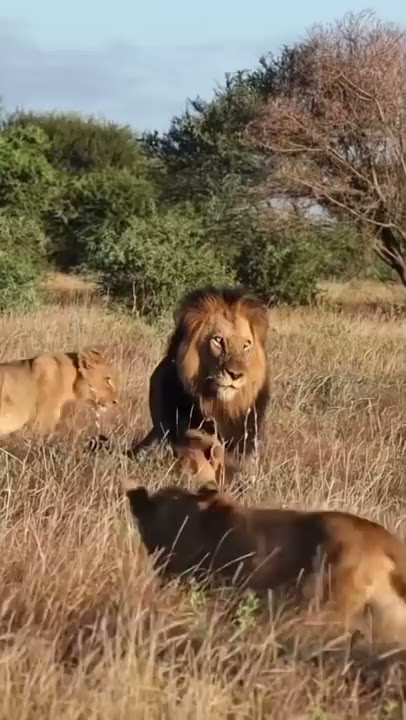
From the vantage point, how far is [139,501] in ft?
12.9

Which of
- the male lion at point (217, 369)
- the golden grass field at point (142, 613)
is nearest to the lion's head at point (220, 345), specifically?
the male lion at point (217, 369)

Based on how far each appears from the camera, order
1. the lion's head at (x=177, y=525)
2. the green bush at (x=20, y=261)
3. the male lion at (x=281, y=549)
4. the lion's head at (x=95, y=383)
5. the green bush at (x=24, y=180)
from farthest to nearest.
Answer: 1. the green bush at (x=24, y=180)
2. the green bush at (x=20, y=261)
3. the lion's head at (x=95, y=383)
4. the lion's head at (x=177, y=525)
5. the male lion at (x=281, y=549)

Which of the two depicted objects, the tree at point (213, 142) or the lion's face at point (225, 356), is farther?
the tree at point (213, 142)

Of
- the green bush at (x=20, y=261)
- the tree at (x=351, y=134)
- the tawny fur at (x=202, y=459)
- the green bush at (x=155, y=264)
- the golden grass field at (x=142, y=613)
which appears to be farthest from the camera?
the tree at (x=351, y=134)

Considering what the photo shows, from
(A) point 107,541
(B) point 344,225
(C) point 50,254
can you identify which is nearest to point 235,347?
(A) point 107,541

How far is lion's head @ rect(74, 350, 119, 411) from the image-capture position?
7.50m

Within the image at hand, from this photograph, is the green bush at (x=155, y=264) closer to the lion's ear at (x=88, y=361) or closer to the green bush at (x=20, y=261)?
the green bush at (x=20, y=261)

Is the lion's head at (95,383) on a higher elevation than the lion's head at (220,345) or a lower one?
lower

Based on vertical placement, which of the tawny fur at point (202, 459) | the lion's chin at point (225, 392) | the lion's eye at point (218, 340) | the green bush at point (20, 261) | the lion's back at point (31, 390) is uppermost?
the lion's eye at point (218, 340)

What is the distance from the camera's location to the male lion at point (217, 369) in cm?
634

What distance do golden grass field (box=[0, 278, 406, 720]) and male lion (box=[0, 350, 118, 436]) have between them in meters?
0.47

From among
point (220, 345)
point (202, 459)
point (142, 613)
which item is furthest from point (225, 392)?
point (142, 613)

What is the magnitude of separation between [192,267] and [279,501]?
12301 mm

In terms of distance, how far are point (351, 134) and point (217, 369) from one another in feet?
54.8
